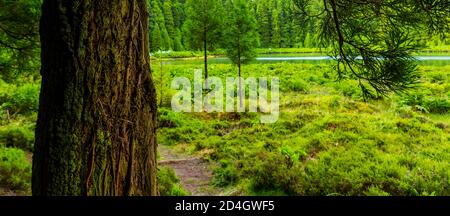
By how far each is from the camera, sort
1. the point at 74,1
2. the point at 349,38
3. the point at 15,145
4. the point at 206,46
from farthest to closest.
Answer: the point at 206,46, the point at 15,145, the point at 349,38, the point at 74,1

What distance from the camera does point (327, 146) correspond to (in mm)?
11023

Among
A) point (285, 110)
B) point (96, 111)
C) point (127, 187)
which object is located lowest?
point (285, 110)

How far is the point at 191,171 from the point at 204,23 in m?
14.4

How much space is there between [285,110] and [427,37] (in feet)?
46.4

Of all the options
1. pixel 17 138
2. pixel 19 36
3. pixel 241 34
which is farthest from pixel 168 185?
pixel 241 34

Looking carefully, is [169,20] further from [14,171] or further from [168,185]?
[168,185]

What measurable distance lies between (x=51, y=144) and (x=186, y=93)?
2239cm

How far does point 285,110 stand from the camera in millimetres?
17969

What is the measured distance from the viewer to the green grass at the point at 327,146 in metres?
7.83

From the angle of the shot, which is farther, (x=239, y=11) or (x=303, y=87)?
(x=303, y=87)

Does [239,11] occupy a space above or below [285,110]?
above
